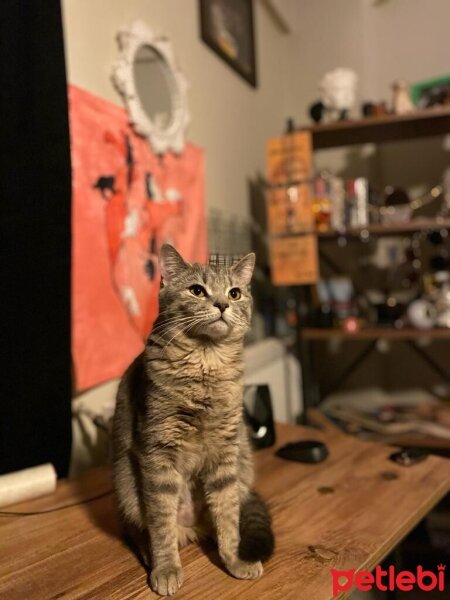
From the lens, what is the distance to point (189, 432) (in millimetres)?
727

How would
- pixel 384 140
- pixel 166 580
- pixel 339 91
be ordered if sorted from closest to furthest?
pixel 166 580 < pixel 339 91 < pixel 384 140

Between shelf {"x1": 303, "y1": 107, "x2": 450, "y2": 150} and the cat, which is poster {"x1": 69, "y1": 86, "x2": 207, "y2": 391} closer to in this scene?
the cat

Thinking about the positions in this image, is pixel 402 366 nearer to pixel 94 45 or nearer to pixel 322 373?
pixel 322 373

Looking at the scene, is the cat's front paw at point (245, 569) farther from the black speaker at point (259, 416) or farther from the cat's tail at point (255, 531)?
the black speaker at point (259, 416)

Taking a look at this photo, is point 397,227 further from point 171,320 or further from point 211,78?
point 171,320

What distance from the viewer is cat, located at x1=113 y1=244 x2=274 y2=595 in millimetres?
710

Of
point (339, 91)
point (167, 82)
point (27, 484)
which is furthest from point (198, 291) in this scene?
point (339, 91)

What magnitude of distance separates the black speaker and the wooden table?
8 centimetres

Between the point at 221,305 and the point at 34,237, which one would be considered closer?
the point at 221,305

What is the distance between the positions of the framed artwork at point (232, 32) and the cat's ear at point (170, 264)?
1.30 m

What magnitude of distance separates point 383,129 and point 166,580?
68.3 inches

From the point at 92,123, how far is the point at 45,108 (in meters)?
0.19

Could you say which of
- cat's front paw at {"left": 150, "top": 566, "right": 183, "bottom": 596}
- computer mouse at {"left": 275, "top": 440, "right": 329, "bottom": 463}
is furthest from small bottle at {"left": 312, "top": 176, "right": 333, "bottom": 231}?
cat's front paw at {"left": 150, "top": 566, "right": 183, "bottom": 596}

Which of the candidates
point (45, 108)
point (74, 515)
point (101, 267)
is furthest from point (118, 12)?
point (74, 515)
